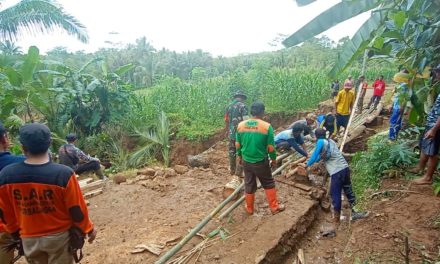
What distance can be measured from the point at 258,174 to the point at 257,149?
1.20 ft

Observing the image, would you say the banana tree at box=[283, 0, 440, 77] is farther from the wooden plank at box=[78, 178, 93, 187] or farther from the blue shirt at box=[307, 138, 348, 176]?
the wooden plank at box=[78, 178, 93, 187]

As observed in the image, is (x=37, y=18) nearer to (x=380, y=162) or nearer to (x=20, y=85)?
(x=20, y=85)

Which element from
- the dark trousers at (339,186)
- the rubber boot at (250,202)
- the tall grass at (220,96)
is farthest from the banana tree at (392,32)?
the tall grass at (220,96)

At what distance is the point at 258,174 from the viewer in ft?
13.9

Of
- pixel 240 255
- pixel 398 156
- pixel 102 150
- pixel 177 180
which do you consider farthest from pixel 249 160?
pixel 102 150

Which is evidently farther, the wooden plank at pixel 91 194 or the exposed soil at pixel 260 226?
the wooden plank at pixel 91 194

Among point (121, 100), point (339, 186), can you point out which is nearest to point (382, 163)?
point (339, 186)

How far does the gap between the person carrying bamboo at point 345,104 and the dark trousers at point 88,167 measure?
18.4ft

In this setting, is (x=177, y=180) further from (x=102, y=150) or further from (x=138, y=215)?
(x=102, y=150)

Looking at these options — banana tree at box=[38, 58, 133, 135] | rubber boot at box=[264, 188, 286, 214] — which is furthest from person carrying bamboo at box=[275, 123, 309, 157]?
banana tree at box=[38, 58, 133, 135]

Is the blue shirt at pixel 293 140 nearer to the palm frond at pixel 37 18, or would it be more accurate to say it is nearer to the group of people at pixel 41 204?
the group of people at pixel 41 204

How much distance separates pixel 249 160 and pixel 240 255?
1248 mm

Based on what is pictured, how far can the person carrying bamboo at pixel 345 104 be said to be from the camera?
7062 mm

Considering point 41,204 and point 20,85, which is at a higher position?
point 20,85
